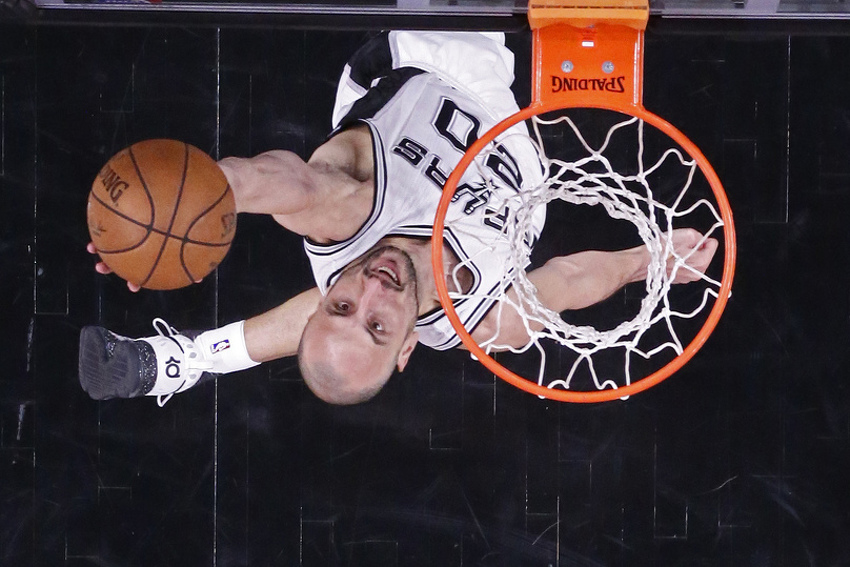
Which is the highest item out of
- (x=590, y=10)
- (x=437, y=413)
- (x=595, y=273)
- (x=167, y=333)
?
(x=590, y=10)

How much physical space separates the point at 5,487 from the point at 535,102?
223 centimetres

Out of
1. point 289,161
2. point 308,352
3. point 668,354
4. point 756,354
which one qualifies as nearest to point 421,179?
point 289,161

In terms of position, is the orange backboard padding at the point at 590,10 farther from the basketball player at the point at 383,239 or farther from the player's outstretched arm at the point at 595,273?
the player's outstretched arm at the point at 595,273

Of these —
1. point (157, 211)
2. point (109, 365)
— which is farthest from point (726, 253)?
point (109, 365)

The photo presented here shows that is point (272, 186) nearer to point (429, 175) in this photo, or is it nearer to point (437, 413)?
point (429, 175)

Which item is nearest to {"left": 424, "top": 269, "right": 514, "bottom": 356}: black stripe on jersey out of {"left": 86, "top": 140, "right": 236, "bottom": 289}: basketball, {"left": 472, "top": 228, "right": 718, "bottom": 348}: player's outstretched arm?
{"left": 472, "top": 228, "right": 718, "bottom": 348}: player's outstretched arm

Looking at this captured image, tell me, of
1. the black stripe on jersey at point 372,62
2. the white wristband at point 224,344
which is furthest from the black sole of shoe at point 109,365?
the black stripe on jersey at point 372,62

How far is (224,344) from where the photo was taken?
2.80m

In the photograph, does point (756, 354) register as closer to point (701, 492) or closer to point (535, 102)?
point (701, 492)

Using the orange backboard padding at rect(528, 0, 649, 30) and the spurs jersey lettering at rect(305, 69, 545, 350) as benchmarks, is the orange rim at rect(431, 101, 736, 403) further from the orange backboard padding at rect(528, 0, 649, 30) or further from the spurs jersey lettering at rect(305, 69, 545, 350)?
the spurs jersey lettering at rect(305, 69, 545, 350)

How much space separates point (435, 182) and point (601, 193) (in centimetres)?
56

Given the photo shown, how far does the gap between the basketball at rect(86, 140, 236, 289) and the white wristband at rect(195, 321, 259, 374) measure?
Result: 2.06 ft

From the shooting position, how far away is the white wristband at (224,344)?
280 centimetres

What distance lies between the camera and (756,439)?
2828 mm
